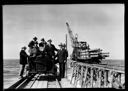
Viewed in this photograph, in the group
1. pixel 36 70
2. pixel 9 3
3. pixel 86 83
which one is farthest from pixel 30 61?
pixel 9 3

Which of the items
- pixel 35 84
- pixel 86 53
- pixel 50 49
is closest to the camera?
pixel 35 84

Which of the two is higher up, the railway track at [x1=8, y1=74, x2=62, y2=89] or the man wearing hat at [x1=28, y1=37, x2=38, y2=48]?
the man wearing hat at [x1=28, y1=37, x2=38, y2=48]

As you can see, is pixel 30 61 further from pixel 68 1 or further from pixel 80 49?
pixel 80 49

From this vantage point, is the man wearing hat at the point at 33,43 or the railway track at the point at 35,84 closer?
the railway track at the point at 35,84

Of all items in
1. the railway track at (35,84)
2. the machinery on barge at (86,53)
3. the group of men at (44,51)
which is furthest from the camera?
the machinery on barge at (86,53)

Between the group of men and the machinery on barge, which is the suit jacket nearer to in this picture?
the group of men

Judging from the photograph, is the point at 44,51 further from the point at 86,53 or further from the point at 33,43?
the point at 86,53

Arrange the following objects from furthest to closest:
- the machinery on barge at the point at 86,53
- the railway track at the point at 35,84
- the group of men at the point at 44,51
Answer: the machinery on barge at the point at 86,53, the group of men at the point at 44,51, the railway track at the point at 35,84

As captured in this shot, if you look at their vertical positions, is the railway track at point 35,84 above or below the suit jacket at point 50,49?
below

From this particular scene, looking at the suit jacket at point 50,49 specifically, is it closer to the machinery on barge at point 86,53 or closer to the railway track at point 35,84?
the railway track at point 35,84

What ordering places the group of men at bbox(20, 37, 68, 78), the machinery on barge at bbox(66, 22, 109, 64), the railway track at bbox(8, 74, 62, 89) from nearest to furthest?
1. the railway track at bbox(8, 74, 62, 89)
2. the group of men at bbox(20, 37, 68, 78)
3. the machinery on barge at bbox(66, 22, 109, 64)

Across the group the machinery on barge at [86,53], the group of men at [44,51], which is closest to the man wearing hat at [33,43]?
the group of men at [44,51]

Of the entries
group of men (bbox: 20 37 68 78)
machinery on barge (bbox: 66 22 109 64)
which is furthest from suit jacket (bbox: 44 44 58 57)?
machinery on barge (bbox: 66 22 109 64)

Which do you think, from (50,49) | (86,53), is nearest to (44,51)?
(50,49)
